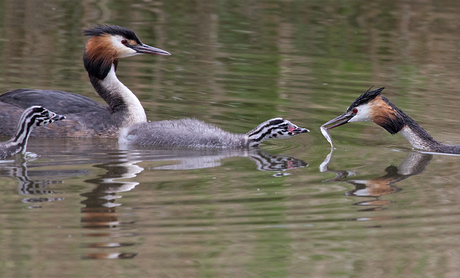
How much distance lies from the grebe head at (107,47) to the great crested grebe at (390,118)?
7.16 feet

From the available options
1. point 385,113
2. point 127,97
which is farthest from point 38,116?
point 385,113

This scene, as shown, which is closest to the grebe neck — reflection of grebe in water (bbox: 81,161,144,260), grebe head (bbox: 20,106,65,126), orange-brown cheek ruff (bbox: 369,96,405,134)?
grebe head (bbox: 20,106,65,126)

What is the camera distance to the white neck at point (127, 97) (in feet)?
28.7

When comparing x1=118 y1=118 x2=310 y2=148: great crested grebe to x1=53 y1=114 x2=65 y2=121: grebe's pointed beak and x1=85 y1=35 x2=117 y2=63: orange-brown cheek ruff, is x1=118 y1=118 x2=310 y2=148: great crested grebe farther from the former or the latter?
x1=85 y1=35 x2=117 y2=63: orange-brown cheek ruff

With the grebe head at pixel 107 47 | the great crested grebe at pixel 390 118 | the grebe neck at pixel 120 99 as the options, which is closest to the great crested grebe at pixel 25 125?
the grebe neck at pixel 120 99

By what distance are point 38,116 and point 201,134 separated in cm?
162

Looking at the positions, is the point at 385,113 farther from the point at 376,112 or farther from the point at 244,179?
the point at 244,179

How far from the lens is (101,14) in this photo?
53.1 feet

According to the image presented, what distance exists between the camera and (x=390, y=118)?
26.9 ft

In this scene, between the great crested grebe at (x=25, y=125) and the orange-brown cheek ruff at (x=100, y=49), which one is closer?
the great crested grebe at (x=25, y=125)

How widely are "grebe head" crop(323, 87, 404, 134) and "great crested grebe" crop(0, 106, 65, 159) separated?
2.82 meters

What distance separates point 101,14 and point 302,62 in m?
5.03

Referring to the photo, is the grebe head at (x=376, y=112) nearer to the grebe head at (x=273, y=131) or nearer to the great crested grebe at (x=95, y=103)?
the grebe head at (x=273, y=131)

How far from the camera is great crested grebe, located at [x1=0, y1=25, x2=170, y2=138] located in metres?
8.49
